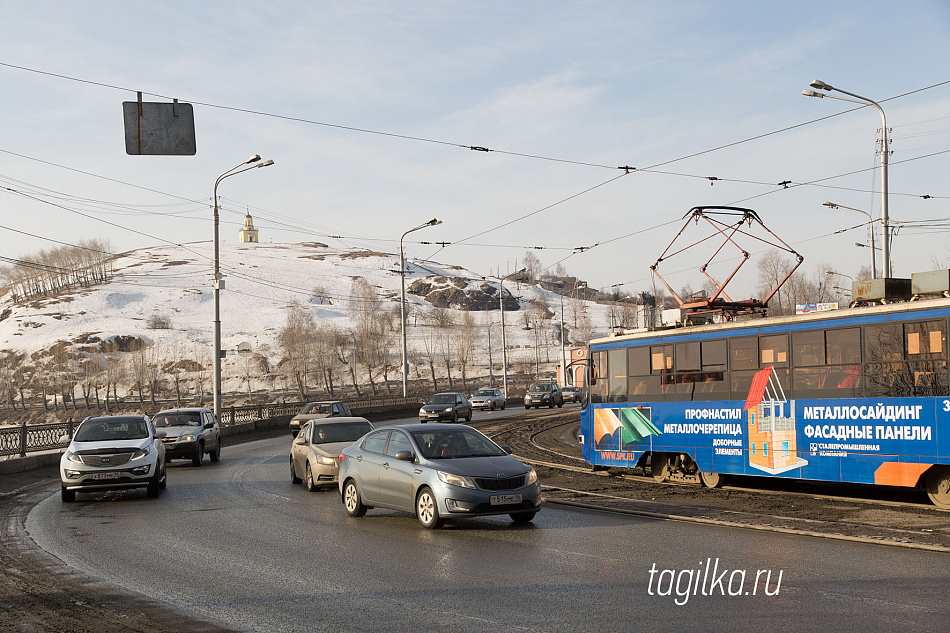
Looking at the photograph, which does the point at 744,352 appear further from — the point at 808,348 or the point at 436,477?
the point at 436,477

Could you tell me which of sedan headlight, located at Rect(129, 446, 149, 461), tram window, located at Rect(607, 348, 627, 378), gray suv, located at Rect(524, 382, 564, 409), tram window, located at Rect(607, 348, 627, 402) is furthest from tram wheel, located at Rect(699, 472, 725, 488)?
gray suv, located at Rect(524, 382, 564, 409)

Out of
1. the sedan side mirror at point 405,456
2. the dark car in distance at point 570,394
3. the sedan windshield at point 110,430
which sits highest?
the sedan windshield at point 110,430

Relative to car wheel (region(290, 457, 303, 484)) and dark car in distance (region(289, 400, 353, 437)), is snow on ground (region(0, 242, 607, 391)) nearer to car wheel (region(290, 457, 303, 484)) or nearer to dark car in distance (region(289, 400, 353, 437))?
dark car in distance (region(289, 400, 353, 437))

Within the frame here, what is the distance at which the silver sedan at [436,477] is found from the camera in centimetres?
1220

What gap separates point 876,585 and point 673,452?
963cm

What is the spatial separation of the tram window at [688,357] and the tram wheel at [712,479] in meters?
2.10

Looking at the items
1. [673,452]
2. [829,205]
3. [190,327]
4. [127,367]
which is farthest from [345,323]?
[673,452]

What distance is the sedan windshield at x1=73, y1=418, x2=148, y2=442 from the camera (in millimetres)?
17797

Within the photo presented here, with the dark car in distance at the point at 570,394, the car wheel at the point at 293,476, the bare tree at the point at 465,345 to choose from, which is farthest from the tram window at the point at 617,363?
the bare tree at the point at 465,345

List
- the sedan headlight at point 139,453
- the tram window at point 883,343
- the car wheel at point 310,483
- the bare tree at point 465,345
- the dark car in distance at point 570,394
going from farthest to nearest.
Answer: the bare tree at point 465,345 < the dark car in distance at point 570,394 < the car wheel at point 310,483 < the sedan headlight at point 139,453 < the tram window at point 883,343

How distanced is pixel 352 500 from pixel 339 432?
480 centimetres

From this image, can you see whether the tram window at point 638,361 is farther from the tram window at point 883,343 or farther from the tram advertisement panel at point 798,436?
the tram window at point 883,343

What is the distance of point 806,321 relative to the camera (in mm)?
14859

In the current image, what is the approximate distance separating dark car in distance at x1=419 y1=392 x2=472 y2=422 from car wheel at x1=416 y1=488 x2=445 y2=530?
101ft
